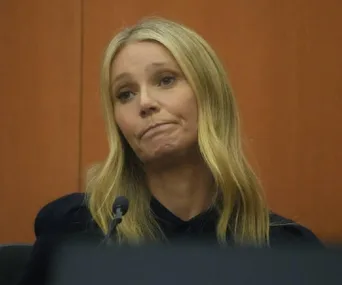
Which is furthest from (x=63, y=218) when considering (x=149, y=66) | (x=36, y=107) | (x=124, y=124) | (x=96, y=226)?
(x=36, y=107)

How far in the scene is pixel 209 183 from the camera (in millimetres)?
1020

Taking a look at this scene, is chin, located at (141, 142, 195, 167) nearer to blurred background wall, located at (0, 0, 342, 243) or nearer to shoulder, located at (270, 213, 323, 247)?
shoulder, located at (270, 213, 323, 247)

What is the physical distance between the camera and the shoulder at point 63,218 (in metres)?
0.96

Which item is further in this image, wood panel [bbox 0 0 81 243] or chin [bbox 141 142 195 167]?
wood panel [bbox 0 0 81 243]

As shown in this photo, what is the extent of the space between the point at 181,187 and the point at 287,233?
0.67 feet

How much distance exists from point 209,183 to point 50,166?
20.7 inches

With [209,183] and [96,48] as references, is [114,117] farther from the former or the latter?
[96,48]

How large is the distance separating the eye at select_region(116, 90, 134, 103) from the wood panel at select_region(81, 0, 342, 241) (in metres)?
0.43

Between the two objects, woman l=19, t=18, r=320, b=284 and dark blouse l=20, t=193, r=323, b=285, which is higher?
woman l=19, t=18, r=320, b=284

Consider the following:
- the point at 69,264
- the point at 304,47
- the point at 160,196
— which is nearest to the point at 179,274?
the point at 69,264

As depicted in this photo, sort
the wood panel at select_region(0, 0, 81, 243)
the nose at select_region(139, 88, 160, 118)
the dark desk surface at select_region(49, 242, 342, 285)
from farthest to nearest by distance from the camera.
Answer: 1. the wood panel at select_region(0, 0, 81, 243)
2. the nose at select_region(139, 88, 160, 118)
3. the dark desk surface at select_region(49, 242, 342, 285)

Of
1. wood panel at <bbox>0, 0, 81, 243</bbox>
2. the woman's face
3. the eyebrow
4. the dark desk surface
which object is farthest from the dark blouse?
the dark desk surface

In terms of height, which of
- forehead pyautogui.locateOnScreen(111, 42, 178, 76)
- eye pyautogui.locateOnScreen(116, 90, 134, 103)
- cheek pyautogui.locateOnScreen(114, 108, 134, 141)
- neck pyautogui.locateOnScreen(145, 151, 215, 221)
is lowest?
neck pyautogui.locateOnScreen(145, 151, 215, 221)

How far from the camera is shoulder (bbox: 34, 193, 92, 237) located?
0.96 metres
